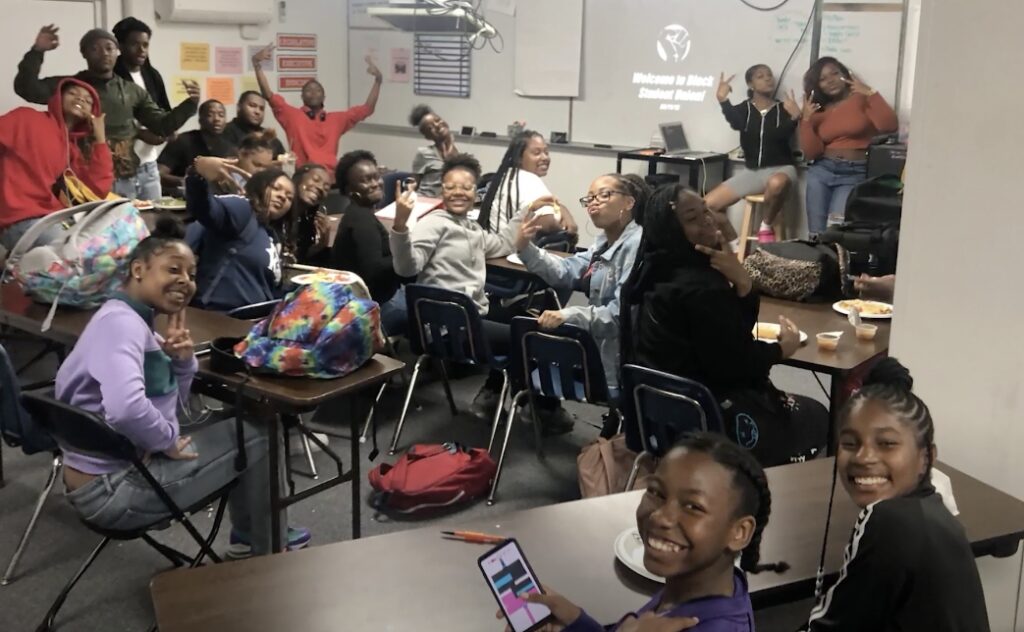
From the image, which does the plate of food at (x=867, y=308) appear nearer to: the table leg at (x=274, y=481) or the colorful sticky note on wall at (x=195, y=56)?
the table leg at (x=274, y=481)

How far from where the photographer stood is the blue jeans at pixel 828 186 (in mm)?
6609

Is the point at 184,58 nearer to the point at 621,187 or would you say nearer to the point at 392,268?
the point at 392,268

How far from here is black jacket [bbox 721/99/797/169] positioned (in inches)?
269

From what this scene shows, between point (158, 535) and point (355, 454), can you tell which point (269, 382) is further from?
point (158, 535)

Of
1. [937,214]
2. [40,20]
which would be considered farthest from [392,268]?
[40,20]

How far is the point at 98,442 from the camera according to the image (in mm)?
2537

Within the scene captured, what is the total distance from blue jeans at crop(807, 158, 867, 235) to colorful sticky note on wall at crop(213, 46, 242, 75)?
490 cm

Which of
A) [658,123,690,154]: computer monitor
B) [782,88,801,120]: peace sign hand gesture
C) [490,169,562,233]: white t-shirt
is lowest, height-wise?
[490,169,562,233]: white t-shirt

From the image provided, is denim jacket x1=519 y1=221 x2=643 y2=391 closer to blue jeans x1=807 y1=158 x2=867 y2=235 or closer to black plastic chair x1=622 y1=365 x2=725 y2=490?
black plastic chair x1=622 y1=365 x2=725 y2=490

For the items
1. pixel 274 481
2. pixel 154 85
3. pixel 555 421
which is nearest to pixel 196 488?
pixel 274 481

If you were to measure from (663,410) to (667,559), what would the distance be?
5.16 ft

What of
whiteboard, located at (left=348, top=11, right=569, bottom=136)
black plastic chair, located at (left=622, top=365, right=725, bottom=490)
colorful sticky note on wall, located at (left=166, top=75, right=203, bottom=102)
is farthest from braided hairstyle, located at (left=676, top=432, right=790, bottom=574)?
colorful sticky note on wall, located at (left=166, top=75, right=203, bottom=102)

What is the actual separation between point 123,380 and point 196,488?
410mm

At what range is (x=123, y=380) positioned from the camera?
2.48 meters
